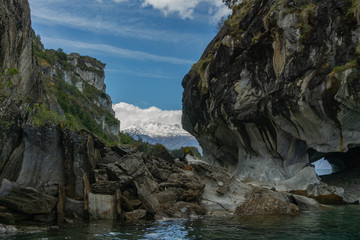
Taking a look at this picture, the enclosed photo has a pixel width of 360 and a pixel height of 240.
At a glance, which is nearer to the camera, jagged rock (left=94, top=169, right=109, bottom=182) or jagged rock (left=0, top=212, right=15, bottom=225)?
jagged rock (left=0, top=212, right=15, bottom=225)

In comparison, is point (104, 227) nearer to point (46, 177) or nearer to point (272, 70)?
point (46, 177)

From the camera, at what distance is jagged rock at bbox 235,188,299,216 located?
21.9m

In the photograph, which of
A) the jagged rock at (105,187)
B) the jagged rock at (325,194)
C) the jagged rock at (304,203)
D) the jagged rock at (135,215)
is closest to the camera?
the jagged rock at (135,215)

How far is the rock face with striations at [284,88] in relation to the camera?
1086 inches

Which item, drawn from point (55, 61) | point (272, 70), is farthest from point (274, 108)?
point (55, 61)

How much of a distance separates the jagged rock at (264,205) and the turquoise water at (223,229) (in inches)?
78.1

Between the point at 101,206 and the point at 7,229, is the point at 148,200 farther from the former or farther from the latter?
the point at 7,229

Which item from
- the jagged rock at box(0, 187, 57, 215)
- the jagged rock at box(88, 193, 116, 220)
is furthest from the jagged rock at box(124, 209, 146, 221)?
the jagged rock at box(0, 187, 57, 215)

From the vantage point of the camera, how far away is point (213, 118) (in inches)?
1683

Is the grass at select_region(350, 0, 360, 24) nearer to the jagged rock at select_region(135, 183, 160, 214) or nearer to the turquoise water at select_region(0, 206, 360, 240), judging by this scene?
the turquoise water at select_region(0, 206, 360, 240)

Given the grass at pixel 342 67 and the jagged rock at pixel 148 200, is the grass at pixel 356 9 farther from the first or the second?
the jagged rock at pixel 148 200

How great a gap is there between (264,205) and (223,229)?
288 inches

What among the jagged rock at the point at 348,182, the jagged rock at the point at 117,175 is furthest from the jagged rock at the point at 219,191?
the jagged rock at the point at 348,182

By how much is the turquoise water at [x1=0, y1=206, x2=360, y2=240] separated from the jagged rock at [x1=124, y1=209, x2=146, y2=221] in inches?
34.0
